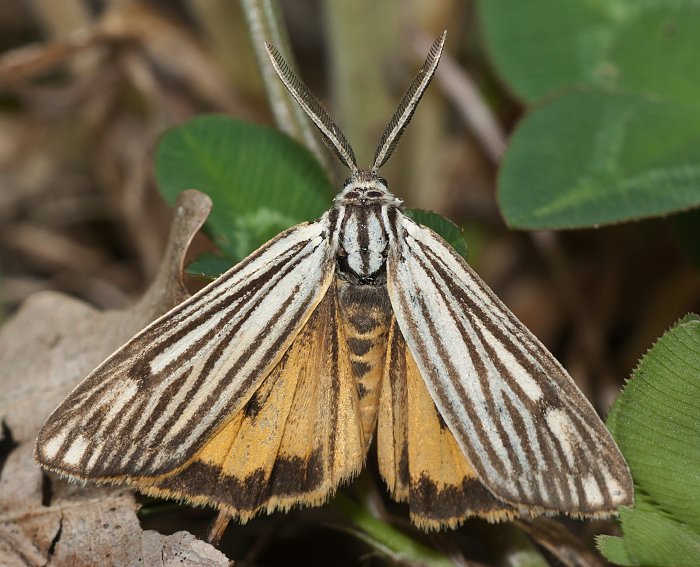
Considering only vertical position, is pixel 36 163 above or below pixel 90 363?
above

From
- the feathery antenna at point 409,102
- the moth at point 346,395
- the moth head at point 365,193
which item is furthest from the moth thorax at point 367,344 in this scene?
the feathery antenna at point 409,102

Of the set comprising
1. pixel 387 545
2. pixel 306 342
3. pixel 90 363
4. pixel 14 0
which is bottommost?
pixel 387 545

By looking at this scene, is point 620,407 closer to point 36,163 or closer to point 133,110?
point 133,110

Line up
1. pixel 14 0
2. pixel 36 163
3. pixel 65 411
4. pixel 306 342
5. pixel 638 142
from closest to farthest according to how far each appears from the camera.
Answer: pixel 65 411
pixel 306 342
pixel 638 142
pixel 36 163
pixel 14 0

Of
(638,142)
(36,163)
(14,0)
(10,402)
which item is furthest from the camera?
(14,0)

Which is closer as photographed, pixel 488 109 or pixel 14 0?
pixel 488 109

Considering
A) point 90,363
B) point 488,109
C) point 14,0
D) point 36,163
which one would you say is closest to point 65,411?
point 90,363

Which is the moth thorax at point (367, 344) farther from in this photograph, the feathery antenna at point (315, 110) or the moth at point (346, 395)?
the feathery antenna at point (315, 110)

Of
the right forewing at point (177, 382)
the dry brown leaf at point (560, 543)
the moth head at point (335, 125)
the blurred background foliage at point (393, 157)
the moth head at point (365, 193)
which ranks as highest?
the blurred background foliage at point (393, 157)
